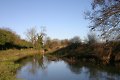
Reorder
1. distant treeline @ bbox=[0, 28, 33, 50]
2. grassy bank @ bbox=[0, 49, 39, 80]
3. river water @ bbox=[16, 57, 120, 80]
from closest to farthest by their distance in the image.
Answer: grassy bank @ bbox=[0, 49, 39, 80]
river water @ bbox=[16, 57, 120, 80]
distant treeline @ bbox=[0, 28, 33, 50]

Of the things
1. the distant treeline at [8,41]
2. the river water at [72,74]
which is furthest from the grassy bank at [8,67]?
Answer: the distant treeline at [8,41]

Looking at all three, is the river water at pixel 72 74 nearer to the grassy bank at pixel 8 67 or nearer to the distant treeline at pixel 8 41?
the grassy bank at pixel 8 67

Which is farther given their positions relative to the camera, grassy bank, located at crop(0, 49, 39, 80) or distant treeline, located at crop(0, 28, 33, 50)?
distant treeline, located at crop(0, 28, 33, 50)

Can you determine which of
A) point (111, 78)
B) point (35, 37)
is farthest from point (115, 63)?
point (35, 37)

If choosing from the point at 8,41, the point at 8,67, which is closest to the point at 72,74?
the point at 8,67

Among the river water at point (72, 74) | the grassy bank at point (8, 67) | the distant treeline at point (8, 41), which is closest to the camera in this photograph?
the grassy bank at point (8, 67)

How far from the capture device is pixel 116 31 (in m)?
9.09

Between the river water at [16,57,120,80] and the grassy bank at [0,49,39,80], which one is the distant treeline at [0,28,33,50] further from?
the river water at [16,57,120,80]

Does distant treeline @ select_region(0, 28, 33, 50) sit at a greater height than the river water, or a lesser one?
greater

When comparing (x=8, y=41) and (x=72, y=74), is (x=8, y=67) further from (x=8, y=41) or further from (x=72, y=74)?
(x=8, y=41)

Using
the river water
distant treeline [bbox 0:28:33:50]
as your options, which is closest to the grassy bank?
the river water

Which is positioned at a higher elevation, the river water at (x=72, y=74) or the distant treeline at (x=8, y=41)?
the distant treeline at (x=8, y=41)

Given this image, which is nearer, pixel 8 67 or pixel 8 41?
pixel 8 67

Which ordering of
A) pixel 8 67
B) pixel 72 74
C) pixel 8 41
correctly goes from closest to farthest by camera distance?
1. pixel 72 74
2. pixel 8 67
3. pixel 8 41
